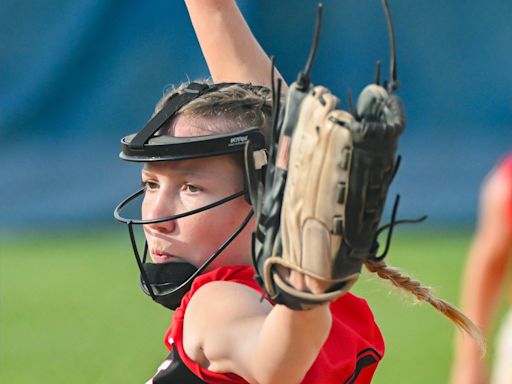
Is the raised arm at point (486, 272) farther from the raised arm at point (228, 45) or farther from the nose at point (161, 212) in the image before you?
the nose at point (161, 212)

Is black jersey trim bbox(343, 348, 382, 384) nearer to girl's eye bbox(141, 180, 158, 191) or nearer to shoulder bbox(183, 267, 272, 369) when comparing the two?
shoulder bbox(183, 267, 272, 369)

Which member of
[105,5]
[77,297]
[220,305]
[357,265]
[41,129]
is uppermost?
[357,265]

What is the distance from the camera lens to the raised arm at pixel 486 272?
4.54m

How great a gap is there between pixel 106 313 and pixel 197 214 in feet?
15.9

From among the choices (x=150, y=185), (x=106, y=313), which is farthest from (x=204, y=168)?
(x=106, y=313)

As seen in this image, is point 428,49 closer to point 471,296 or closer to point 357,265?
point 471,296

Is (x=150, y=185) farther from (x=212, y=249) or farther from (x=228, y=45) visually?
(x=228, y=45)

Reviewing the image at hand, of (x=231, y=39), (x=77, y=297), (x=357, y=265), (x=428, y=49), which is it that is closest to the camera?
(x=357, y=265)

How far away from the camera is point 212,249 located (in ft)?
8.69

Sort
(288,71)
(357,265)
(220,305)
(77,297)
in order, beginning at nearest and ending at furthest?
(357,265)
(220,305)
(77,297)
(288,71)

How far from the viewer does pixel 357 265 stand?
201 centimetres

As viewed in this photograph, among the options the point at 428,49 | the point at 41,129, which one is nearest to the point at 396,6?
the point at 428,49

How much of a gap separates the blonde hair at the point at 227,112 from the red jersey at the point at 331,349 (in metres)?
0.37

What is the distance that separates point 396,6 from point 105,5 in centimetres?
239
